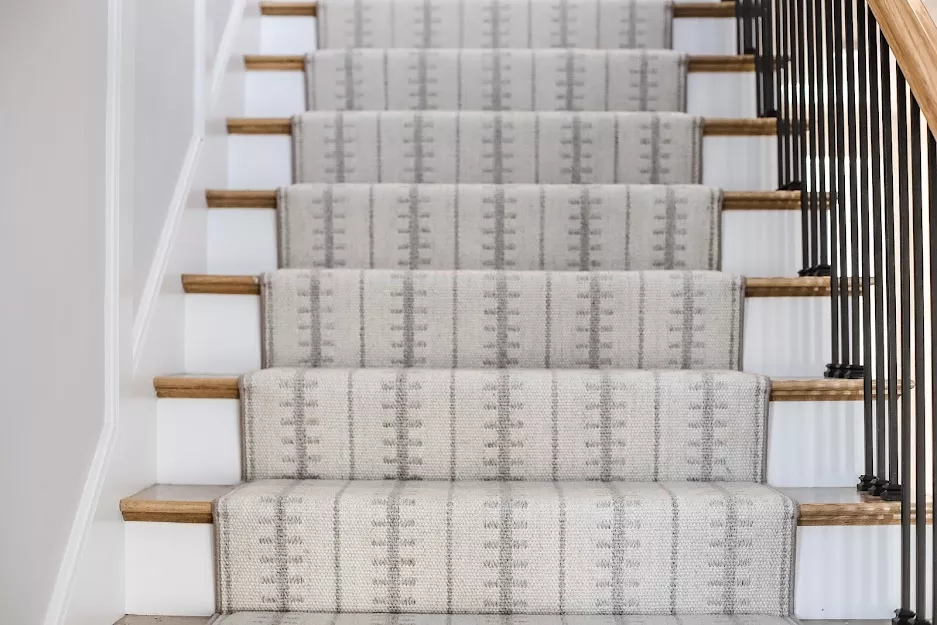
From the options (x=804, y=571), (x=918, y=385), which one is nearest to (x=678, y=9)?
(x=918, y=385)

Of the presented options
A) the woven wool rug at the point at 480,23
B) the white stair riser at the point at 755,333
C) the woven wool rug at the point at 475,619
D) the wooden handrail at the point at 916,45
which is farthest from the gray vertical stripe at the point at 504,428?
the woven wool rug at the point at 480,23

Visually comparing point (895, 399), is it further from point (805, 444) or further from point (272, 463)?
point (272, 463)

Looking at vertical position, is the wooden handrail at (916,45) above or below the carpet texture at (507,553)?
above

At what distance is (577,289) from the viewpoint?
154 cm

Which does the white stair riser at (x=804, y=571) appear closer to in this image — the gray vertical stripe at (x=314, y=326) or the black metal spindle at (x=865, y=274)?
the black metal spindle at (x=865, y=274)

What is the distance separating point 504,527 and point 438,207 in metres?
0.72

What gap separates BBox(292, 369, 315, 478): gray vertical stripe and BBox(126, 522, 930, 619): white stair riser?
0.61 ft

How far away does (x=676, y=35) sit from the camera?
91.5 inches

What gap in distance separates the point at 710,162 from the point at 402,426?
39.3 inches

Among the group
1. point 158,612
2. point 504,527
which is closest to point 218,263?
point 158,612

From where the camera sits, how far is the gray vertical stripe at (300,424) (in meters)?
1.40

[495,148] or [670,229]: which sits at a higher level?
[495,148]

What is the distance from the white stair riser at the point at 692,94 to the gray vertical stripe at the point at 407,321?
84cm

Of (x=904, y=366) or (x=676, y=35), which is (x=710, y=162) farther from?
(x=904, y=366)
